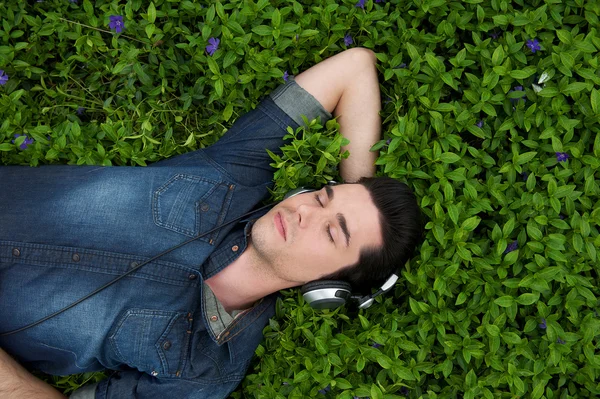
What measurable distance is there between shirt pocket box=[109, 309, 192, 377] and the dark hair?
103 cm

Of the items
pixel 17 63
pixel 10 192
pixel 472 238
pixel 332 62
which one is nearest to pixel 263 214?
pixel 332 62

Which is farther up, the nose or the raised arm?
the raised arm

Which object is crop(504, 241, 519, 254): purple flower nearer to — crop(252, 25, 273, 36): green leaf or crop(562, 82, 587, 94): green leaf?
crop(562, 82, 587, 94): green leaf

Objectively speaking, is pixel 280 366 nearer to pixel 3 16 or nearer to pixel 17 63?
pixel 17 63

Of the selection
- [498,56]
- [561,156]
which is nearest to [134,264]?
[498,56]

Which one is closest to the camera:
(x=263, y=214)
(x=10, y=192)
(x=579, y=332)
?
(x=579, y=332)

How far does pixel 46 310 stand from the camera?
10.7 ft

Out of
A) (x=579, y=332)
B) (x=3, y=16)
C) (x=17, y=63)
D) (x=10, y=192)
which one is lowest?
(x=579, y=332)

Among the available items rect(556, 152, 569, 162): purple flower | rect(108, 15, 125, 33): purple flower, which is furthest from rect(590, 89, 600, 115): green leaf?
rect(108, 15, 125, 33): purple flower

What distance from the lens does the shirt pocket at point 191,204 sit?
134 inches

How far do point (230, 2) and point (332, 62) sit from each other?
32.8 inches

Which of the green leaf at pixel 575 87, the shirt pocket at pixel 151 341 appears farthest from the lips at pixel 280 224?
the green leaf at pixel 575 87

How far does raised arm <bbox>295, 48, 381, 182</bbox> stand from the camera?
12.0 feet

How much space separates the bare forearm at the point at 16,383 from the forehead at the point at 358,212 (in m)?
2.19
